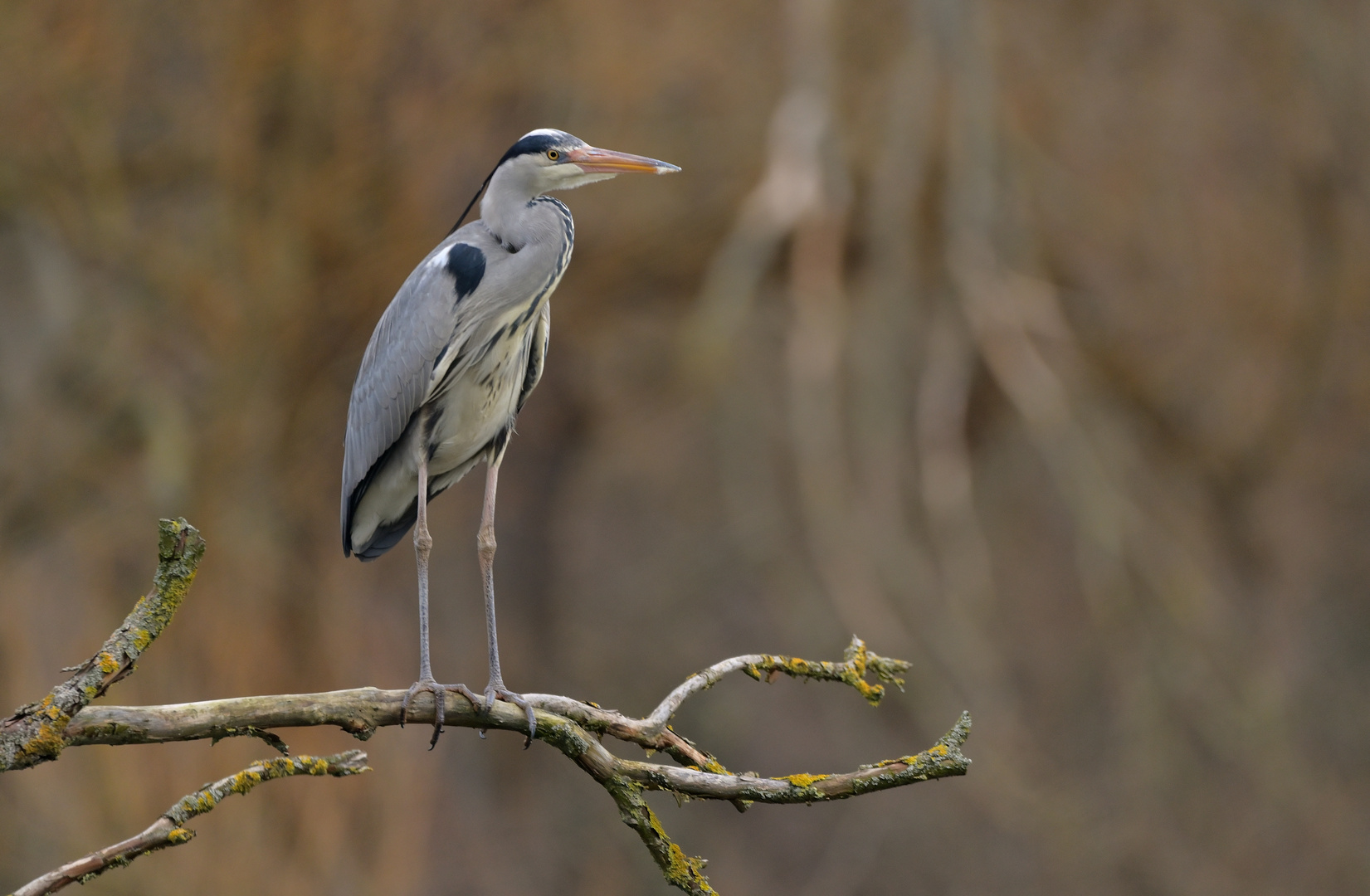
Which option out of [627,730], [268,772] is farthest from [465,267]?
[268,772]

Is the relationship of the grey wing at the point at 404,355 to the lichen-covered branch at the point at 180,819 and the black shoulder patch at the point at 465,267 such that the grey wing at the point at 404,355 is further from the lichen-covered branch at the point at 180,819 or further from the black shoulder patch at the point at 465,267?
the lichen-covered branch at the point at 180,819

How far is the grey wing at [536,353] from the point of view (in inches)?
117

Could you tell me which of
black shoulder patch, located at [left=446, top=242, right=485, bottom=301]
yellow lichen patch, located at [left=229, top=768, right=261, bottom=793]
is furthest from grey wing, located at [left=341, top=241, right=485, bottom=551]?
yellow lichen patch, located at [left=229, top=768, right=261, bottom=793]

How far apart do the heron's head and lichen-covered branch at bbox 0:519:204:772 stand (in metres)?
1.35

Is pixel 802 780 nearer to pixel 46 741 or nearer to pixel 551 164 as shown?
pixel 46 741

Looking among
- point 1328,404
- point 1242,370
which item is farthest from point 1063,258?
point 1328,404

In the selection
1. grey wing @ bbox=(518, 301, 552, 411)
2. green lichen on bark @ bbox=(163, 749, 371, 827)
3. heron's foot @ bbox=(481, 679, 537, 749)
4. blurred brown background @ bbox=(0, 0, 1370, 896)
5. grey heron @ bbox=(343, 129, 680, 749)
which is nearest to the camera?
green lichen on bark @ bbox=(163, 749, 371, 827)

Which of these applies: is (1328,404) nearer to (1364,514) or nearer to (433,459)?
(1364,514)

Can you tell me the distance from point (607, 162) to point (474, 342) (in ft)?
1.58

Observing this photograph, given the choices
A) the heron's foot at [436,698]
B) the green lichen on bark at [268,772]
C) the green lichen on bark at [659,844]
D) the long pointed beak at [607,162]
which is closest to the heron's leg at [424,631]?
the heron's foot at [436,698]

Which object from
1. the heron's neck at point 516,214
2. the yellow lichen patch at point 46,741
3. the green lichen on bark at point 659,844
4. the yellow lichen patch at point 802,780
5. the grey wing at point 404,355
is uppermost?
the heron's neck at point 516,214

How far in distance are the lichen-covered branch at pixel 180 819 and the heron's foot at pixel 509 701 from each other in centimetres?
34

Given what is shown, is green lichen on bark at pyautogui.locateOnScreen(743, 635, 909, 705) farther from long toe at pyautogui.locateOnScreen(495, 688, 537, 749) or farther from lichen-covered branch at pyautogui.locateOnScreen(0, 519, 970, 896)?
long toe at pyautogui.locateOnScreen(495, 688, 537, 749)

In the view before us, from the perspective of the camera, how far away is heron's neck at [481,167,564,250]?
2.83 meters
